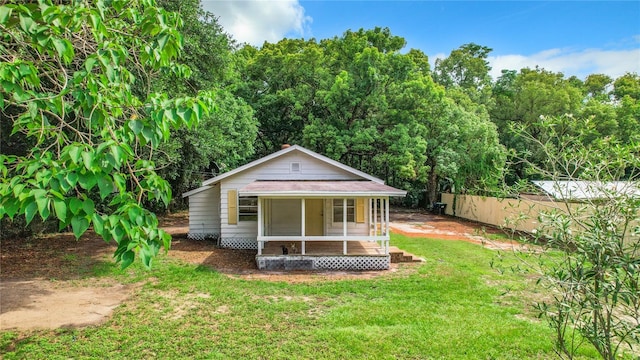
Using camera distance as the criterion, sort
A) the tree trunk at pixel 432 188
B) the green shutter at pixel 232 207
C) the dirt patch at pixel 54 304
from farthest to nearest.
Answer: the tree trunk at pixel 432 188 < the green shutter at pixel 232 207 < the dirt patch at pixel 54 304

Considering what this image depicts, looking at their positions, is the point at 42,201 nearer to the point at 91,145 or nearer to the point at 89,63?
the point at 91,145

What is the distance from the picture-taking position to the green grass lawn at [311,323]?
5.02 meters

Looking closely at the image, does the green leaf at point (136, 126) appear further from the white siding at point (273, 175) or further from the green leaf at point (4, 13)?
the white siding at point (273, 175)

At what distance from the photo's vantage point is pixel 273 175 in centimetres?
1296

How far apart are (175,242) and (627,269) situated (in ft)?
45.8

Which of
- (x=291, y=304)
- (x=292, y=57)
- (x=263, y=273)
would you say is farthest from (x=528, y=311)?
(x=292, y=57)

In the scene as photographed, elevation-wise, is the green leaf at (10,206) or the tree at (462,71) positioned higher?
the tree at (462,71)

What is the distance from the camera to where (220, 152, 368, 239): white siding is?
506 inches

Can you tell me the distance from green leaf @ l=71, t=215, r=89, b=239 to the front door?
11.4m

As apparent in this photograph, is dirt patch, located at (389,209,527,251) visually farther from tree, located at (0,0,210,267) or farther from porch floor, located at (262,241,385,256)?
tree, located at (0,0,210,267)

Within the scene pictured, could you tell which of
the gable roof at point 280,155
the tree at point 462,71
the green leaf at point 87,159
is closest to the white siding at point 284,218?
the gable roof at point 280,155

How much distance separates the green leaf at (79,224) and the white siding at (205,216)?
12.8 metres

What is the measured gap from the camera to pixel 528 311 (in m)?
6.66

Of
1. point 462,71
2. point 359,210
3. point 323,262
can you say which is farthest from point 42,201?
point 462,71
